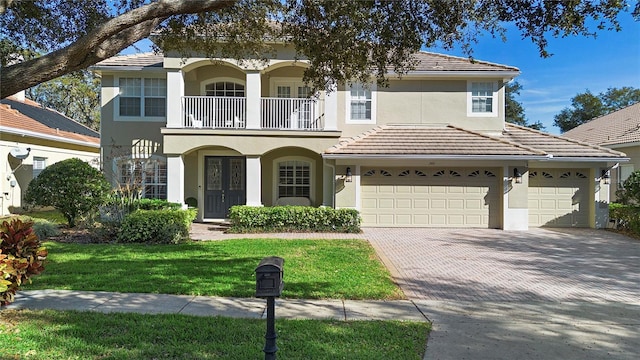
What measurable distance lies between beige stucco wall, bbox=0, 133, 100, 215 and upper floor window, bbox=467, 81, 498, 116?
1557cm

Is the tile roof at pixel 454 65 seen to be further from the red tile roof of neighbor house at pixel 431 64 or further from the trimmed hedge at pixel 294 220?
the trimmed hedge at pixel 294 220

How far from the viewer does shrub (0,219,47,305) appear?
16.5 ft

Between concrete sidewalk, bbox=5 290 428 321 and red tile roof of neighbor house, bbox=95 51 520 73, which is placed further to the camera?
red tile roof of neighbor house, bbox=95 51 520 73

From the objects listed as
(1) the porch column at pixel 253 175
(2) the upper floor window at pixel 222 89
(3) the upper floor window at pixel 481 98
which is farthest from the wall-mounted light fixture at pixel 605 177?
(2) the upper floor window at pixel 222 89

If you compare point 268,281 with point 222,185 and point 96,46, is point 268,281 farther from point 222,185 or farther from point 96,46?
point 222,185

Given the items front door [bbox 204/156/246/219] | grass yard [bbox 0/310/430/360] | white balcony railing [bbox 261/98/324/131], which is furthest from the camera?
front door [bbox 204/156/246/219]

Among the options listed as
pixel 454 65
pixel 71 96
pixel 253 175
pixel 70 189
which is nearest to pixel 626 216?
pixel 454 65

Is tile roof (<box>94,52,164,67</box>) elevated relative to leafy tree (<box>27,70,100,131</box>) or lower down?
lower down

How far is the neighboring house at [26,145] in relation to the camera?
16844mm

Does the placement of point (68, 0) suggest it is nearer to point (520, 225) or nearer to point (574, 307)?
point (574, 307)

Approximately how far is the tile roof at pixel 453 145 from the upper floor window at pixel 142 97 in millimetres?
7380

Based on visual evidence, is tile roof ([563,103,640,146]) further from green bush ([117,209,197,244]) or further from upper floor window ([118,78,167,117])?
upper floor window ([118,78,167,117])

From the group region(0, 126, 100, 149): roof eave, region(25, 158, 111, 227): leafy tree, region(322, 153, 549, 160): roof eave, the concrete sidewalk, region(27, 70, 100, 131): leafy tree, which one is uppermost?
region(27, 70, 100, 131): leafy tree

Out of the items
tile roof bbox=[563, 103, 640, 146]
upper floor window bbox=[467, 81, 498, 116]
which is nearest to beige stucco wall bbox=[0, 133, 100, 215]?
upper floor window bbox=[467, 81, 498, 116]
